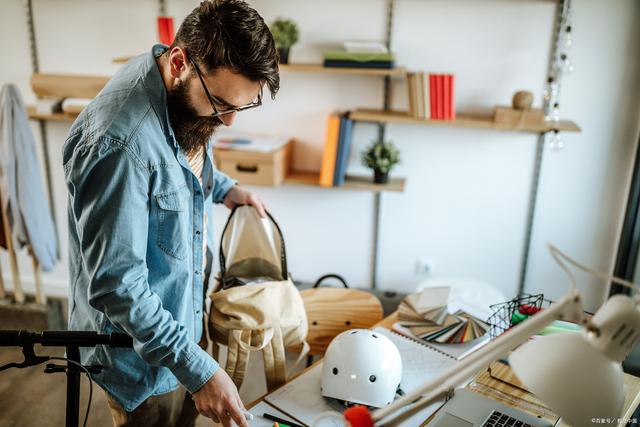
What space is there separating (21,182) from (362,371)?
7.53ft

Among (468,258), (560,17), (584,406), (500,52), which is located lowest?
(468,258)

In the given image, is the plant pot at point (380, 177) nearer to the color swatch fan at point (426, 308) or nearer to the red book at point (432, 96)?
the red book at point (432, 96)

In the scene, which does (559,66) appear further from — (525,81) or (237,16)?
(237,16)

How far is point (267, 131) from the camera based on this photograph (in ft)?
9.93

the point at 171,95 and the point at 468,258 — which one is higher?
the point at 171,95

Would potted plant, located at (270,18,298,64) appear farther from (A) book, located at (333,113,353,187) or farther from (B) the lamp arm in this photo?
(B) the lamp arm

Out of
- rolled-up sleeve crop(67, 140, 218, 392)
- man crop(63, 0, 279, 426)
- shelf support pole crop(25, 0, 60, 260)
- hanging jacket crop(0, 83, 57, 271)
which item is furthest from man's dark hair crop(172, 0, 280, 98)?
shelf support pole crop(25, 0, 60, 260)

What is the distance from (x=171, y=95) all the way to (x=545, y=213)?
214cm

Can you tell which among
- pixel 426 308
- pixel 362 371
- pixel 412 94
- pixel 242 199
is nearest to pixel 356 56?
pixel 412 94

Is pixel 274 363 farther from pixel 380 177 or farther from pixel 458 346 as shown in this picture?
pixel 380 177

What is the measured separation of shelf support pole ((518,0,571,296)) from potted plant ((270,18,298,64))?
122cm

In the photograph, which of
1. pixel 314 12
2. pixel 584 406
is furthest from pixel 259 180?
pixel 584 406

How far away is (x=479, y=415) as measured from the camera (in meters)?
1.33

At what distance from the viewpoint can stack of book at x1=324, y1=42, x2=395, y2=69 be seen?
8.38 ft
